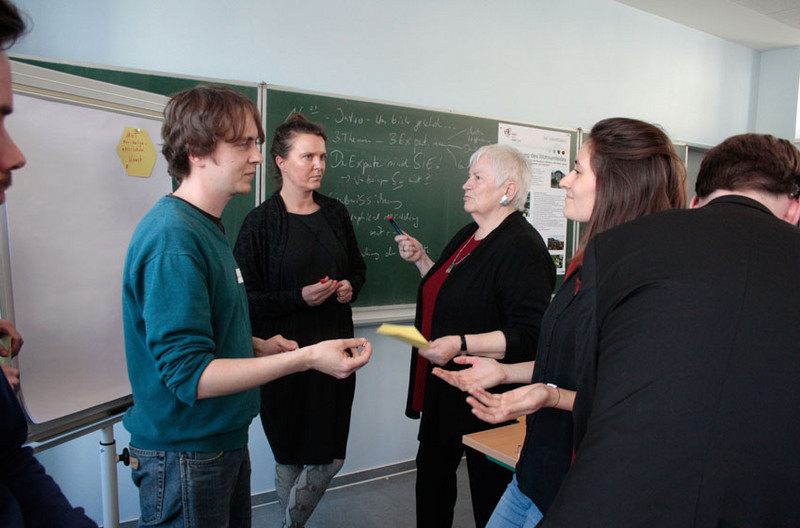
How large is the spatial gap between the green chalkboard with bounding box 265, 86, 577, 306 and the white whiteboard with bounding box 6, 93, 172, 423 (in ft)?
4.00

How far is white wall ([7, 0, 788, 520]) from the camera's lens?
7.89 ft

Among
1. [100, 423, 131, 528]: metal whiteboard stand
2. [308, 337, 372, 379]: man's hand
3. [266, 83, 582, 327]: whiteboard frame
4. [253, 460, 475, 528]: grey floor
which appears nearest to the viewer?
[308, 337, 372, 379]: man's hand

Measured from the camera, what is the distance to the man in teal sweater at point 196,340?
1135mm

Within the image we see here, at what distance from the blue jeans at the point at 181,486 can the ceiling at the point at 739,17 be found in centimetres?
423

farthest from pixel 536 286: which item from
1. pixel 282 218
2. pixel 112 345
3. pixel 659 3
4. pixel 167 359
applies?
pixel 659 3

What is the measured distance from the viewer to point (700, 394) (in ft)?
2.43

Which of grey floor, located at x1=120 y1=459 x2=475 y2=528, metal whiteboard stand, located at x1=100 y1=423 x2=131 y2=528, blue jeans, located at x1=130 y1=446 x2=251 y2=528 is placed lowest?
grey floor, located at x1=120 y1=459 x2=475 y2=528

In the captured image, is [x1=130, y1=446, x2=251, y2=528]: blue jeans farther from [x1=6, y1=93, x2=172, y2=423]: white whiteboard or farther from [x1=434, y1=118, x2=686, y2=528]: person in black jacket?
[x1=434, y1=118, x2=686, y2=528]: person in black jacket

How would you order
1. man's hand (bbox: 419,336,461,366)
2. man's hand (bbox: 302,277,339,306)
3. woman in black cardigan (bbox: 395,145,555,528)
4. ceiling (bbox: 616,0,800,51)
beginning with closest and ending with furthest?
man's hand (bbox: 419,336,461,366)
woman in black cardigan (bbox: 395,145,555,528)
man's hand (bbox: 302,277,339,306)
ceiling (bbox: 616,0,800,51)

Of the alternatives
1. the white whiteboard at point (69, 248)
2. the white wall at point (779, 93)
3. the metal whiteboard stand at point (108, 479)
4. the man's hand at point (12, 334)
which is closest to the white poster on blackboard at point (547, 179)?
the white wall at point (779, 93)

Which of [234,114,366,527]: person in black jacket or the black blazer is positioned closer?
the black blazer

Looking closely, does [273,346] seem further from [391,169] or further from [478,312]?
[391,169]

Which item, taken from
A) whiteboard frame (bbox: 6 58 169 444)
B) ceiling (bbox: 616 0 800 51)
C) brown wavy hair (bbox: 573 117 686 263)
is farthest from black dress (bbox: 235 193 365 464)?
ceiling (bbox: 616 0 800 51)

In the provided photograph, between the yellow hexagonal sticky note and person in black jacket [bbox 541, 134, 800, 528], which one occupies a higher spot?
the yellow hexagonal sticky note
